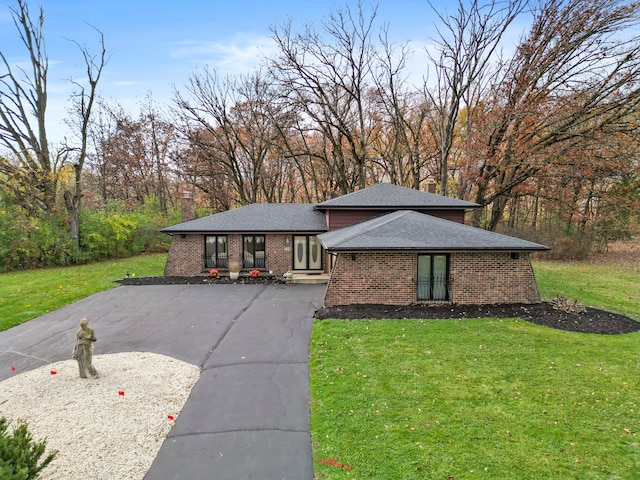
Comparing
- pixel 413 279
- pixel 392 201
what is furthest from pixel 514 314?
pixel 392 201

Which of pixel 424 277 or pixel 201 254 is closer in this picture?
pixel 424 277

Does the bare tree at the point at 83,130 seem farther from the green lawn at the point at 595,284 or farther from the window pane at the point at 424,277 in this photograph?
the green lawn at the point at 595,284

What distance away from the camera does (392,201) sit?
16469 mm

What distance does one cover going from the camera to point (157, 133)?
1156 inches

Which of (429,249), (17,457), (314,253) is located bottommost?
(17,457)

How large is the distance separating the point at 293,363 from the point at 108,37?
2348cm

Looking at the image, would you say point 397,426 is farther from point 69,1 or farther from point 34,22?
point 34,22

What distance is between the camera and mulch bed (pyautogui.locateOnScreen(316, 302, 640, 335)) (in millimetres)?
8992

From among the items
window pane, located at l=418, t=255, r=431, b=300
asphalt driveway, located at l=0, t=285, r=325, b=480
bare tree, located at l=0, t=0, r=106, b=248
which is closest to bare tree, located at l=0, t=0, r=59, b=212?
bare tree, located at l=0, t=0, r=106, b=248

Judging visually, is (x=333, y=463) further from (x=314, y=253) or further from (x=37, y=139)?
(x=37, y=139)

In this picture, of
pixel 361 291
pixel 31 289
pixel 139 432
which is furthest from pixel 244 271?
pixel 139 432

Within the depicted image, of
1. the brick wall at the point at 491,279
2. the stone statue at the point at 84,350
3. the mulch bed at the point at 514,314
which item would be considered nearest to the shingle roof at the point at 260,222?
the mulch bed at the point at 514,314

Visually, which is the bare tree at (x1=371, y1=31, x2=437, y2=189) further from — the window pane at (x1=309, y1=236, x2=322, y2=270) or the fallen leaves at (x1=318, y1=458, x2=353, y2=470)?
the fallen leaves at (x1=318, y1=458, x2=353, y2=470)

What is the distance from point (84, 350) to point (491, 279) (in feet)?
37.8
